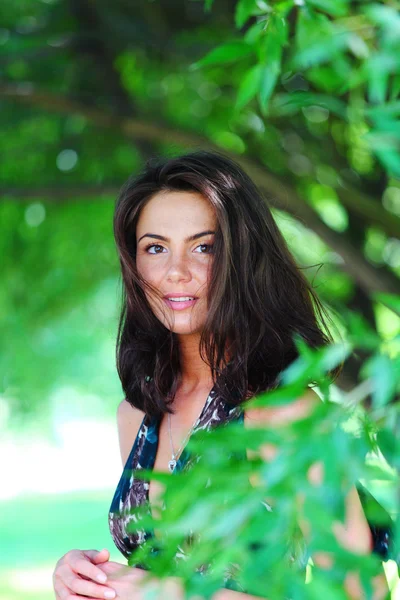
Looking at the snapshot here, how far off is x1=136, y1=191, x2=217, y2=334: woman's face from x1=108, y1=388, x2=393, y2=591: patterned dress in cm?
20

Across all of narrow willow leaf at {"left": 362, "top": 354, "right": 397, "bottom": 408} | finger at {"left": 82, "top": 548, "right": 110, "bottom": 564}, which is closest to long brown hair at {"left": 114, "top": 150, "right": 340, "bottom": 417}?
finger at {"left": 82, "top": 548, "right": 110, "bottom": 564}

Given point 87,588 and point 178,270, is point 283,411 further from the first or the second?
point 87,588

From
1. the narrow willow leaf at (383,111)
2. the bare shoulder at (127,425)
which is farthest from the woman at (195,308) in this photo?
the narrow willow leaf at (383,111)

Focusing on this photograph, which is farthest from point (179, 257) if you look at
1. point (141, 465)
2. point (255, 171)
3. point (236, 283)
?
point (255, 171)

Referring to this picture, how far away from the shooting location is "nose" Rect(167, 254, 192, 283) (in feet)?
6.91

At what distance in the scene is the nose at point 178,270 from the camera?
82.9 inches

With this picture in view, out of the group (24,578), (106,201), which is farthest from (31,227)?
(24,578)

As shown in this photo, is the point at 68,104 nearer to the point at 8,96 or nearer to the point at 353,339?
the point at 8,96

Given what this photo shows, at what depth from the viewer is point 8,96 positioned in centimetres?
421

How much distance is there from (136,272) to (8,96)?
7.31ft

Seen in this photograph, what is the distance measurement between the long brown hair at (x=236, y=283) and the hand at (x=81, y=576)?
437 mm

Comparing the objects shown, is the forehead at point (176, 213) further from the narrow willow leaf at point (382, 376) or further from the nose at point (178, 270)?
the narrow willow leaf at point (382, 376)

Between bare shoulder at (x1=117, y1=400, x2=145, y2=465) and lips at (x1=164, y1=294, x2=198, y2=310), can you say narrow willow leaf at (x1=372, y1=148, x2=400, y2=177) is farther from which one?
bare shoulder at (x1=117, y1=400, x2=145, y2=465)

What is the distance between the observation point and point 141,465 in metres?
2.33
